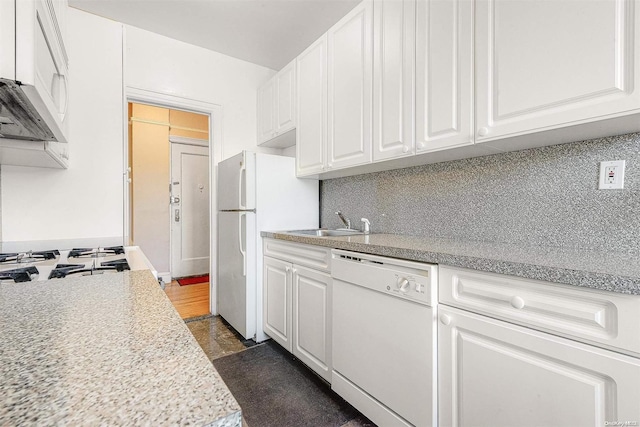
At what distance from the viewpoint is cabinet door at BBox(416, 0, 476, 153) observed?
4.26ft

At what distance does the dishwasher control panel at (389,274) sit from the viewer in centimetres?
115

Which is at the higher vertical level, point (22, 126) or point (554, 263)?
point (22, 126)

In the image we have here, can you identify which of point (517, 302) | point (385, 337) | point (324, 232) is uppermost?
point (324, 232)

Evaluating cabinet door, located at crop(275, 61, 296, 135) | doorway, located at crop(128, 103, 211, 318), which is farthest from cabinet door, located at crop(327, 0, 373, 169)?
doorway, located at crop(128, 103, 211, 318)

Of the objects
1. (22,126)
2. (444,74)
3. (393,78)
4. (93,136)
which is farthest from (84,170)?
(444,74)

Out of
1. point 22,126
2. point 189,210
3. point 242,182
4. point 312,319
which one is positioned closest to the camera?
point 22,126

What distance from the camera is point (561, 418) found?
2.75 ft

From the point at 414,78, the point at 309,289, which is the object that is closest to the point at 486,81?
the point at 414,78

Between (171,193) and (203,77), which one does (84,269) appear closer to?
(203,77)

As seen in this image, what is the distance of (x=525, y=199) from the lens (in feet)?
4.58

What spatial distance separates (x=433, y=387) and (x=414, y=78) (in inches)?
56.1

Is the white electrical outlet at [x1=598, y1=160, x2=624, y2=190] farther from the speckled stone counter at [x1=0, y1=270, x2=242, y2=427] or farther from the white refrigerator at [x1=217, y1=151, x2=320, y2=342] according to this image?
the white refrigerator at [x1=217, y1=151, x2=320, y2=342]

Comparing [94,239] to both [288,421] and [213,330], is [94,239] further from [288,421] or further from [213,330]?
[288,421]

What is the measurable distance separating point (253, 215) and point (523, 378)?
74.8 inches
